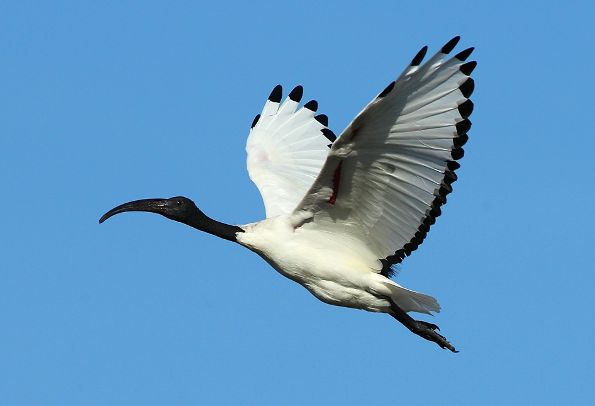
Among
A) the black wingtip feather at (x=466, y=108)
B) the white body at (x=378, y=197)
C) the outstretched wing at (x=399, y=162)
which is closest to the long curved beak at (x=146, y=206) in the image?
the white body at (x=378, y=197)

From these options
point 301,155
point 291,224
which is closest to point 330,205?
point 291,224

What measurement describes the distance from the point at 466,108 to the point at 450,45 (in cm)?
63

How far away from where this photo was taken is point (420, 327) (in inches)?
508

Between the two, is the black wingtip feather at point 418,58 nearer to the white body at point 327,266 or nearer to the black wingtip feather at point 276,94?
the white body at point 327,266

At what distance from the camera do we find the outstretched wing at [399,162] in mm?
10961

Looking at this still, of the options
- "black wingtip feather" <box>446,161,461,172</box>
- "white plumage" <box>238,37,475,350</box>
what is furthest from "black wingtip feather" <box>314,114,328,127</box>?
"black wingtip feather" <box>446,161,461,172</box>

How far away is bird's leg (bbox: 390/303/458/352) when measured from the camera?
1275 centimetres

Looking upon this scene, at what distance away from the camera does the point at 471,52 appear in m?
10.9

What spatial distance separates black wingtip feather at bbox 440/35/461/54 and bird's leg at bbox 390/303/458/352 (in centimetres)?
288

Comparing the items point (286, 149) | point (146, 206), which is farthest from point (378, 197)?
point (286, 149)

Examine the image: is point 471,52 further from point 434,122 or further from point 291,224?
point 291,224

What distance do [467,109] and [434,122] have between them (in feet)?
0.93

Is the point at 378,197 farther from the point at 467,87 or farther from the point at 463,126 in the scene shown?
the point at 467,87

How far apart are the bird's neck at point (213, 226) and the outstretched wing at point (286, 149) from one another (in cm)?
105
